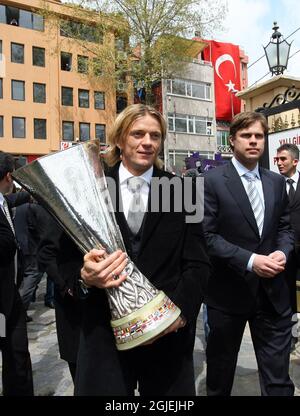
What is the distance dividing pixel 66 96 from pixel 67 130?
8.43 feet

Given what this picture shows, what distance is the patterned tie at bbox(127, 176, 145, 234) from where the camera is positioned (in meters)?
1.85

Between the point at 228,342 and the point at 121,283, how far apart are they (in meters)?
1.31

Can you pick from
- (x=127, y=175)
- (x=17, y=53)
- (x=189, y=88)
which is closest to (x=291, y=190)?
(x=127, y=175)

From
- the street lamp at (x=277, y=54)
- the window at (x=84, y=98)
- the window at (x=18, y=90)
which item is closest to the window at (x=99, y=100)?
the window at (x=84, y=98)

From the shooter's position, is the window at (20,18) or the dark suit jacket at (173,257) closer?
the dark suit jacket at (173,257)

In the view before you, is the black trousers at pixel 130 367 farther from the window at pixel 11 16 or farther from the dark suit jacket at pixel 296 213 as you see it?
the window at pixel 11 16

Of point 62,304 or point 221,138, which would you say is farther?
point 221,138

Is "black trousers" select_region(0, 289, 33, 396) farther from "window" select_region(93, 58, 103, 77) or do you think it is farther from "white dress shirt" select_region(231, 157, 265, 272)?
"window" select_region(93, 58, 103, 77)

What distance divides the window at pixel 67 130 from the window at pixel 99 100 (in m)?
2.54

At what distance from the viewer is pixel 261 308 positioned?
2604 mm

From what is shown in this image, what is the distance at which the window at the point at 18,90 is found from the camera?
29672mm

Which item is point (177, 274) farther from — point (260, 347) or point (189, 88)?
point (189, 88)

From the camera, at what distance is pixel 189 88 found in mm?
33875

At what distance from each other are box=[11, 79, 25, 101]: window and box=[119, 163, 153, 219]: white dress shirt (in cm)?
3024
